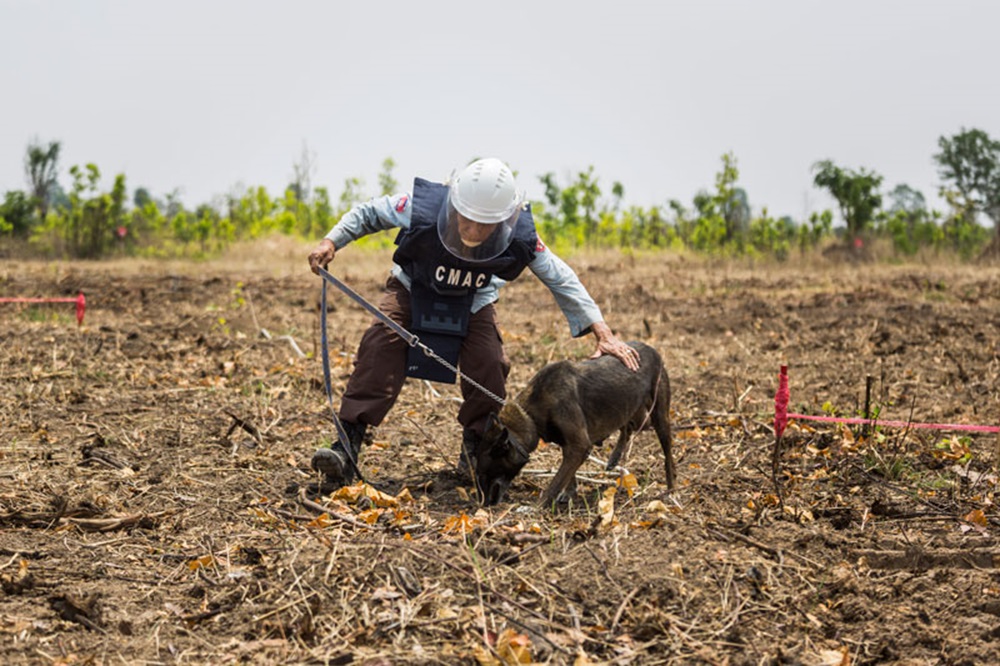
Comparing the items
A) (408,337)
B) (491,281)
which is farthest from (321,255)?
(491,281)

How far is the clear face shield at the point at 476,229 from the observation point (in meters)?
5.32

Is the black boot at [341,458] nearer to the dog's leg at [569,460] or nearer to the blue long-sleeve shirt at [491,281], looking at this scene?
the blue long-sleeve shirt at [491,281]

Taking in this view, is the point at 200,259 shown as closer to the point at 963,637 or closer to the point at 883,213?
the point at 883,213

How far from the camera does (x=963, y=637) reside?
150 inches

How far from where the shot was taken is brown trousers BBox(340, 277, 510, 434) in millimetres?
5820

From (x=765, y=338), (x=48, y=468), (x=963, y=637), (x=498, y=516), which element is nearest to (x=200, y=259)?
(x=765, y=338)

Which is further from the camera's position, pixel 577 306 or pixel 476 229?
pixel 577 306

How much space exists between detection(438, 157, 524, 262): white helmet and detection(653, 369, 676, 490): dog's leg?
1527 mm

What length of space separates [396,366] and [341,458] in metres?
0.64

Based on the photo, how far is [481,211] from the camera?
5297 mm

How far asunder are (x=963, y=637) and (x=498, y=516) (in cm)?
223

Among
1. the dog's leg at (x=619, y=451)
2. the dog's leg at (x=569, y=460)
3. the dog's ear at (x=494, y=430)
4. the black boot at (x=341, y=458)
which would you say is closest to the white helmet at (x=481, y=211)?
the dog's ear at (x=494, y=430)

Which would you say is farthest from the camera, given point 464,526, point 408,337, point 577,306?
point 577,306

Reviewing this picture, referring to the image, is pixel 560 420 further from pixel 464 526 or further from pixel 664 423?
pixel 464 526
